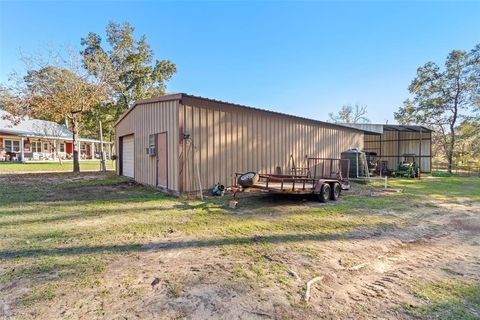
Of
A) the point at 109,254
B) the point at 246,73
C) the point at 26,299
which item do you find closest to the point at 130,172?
the point at 109,254

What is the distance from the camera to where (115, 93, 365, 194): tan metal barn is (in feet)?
26.7

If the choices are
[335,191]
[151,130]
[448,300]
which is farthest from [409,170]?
[448,300]

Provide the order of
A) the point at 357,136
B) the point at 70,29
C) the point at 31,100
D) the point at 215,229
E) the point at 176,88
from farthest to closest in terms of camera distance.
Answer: the point at 176,88, the point at 70,29, the point at 357,136, the point at 31,100, the point at 215,229

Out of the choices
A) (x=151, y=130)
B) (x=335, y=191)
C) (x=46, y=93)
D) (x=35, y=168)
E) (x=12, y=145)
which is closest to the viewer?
(x=335, y=191)

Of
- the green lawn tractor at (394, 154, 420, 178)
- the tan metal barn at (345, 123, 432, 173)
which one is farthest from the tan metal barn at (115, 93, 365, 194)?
the tan metal barn at (345, 123, 432, 173)

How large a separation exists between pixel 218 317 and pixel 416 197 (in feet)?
31.0

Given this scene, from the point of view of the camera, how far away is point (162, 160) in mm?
9180

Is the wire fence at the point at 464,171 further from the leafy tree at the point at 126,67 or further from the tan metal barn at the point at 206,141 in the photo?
the leafy tree at the point at 126,67

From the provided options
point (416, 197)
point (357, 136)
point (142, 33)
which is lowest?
point (416, 197)

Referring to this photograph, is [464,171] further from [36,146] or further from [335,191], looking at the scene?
[36,146]

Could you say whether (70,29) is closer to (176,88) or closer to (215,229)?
(176,88)

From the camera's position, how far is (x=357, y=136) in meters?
16.1

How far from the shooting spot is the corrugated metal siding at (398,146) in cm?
2053

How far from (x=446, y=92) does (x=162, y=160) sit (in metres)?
24.7
